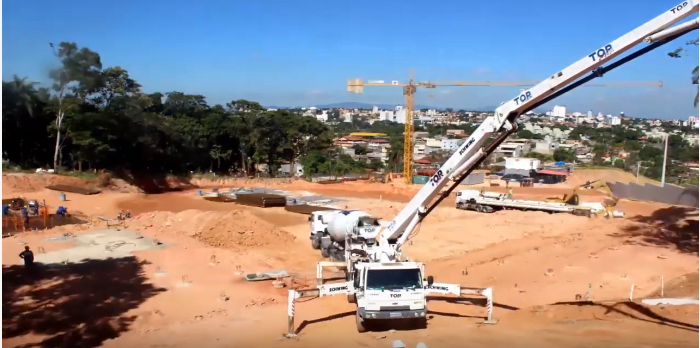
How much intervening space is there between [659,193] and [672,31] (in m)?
36.0

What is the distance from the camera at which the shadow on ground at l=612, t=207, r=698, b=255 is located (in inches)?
1011

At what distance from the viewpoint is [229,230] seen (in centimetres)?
2819

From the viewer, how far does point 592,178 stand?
223ft

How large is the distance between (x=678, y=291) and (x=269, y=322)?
12.2 metres

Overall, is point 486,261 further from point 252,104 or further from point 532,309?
point 252,104

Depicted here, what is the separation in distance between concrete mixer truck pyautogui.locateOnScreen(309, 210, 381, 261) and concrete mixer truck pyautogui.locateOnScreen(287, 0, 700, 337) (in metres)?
3.03

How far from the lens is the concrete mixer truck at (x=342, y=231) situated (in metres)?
19.6

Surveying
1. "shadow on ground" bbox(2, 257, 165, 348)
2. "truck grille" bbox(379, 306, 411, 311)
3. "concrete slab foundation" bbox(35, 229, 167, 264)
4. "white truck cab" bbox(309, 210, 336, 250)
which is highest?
"white truck cab" bbox(309, 210, 336, 250)

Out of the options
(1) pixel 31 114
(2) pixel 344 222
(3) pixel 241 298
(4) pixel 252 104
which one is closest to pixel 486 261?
(2) pixel 344 222

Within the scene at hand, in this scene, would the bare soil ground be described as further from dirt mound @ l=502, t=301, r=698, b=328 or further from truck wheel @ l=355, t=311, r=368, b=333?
truck wheel @ l=355, t=311, r=368, b=333

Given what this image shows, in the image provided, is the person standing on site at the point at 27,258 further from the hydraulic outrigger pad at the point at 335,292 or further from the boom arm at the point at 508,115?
the boom arm at the point at 508,115

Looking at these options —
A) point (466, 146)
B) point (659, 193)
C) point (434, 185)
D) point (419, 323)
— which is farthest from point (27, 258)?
point (659, 193)

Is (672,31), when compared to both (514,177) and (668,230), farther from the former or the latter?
(514,177)

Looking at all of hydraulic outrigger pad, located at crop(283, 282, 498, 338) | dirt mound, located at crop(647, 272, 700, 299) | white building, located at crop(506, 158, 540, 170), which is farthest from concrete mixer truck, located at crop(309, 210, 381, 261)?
white building, located at crop(506, 158, 540, 170)
